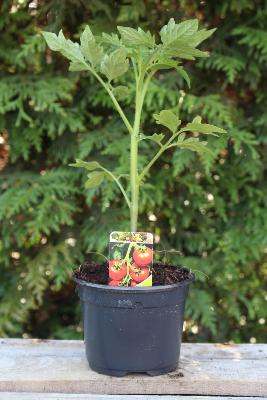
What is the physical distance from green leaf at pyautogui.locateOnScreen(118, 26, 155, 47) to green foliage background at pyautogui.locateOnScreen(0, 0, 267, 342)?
625 millimetres

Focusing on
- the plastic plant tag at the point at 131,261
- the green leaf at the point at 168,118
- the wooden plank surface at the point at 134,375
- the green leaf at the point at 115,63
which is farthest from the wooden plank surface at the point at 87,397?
the green leaf at the point at 115,63

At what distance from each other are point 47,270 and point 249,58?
0.94 m

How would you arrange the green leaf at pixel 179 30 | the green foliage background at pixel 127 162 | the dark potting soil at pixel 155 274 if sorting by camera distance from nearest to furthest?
the green leaf at pixel 179 30
the dark potting soil at pixel 155 274
the green foliage background at pixel 127 162

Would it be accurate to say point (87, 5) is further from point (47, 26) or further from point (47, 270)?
point (47, 270)

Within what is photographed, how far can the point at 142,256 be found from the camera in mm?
1164

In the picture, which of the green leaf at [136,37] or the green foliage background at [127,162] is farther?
the green foliage background at [127,162]

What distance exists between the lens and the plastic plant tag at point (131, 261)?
1.17m

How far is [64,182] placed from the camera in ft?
6.11

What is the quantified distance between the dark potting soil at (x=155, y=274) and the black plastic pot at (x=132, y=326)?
0.11 feet

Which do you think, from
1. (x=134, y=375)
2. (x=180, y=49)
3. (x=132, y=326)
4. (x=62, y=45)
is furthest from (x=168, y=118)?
(x=134, y=375)

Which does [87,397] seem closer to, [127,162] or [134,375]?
[134,375]

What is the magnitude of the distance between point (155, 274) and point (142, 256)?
0.39ft

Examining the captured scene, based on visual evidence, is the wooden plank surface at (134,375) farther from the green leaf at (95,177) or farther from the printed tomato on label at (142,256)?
the green leaf at (95,177)

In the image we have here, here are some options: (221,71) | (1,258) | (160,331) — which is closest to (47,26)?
(221,71)
